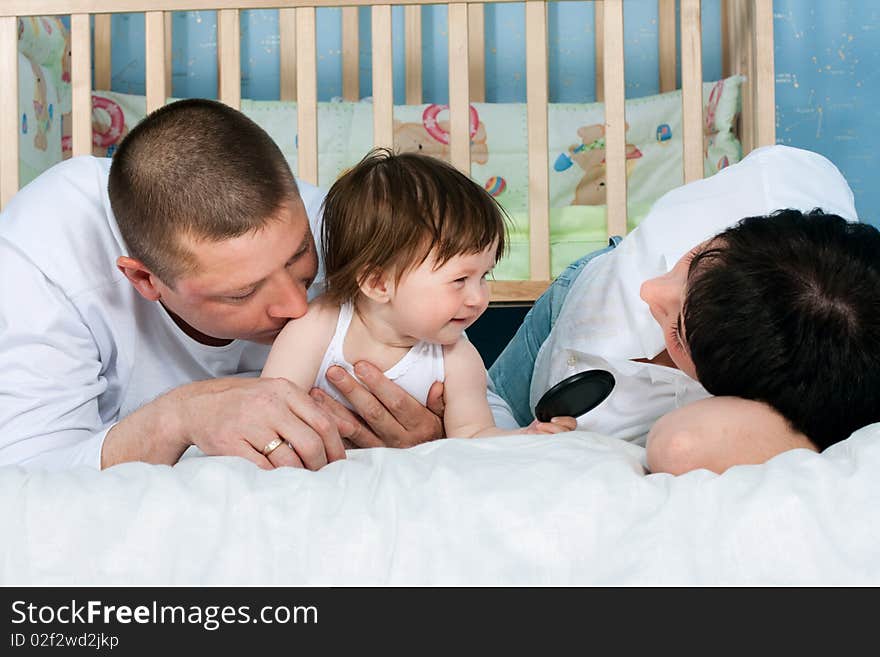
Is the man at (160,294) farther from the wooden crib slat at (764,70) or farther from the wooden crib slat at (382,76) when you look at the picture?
the wooden crib slat at (764,70)

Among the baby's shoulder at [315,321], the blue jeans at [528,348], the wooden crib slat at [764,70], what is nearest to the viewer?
the baby's shoulder at [315,321]

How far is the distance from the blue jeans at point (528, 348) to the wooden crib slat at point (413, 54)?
4.22 ft

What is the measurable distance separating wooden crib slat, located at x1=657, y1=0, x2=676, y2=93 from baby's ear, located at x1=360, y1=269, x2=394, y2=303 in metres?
1.80

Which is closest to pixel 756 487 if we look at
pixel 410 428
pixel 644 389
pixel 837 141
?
pixel 644 389

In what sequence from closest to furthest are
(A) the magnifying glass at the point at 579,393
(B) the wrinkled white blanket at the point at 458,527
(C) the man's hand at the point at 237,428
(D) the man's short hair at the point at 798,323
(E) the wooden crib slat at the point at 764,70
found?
1. (B) the wrinkled white blanket at the point at 458,527
2. (D) the man's short hair at the point at 798,323
3. (C) the man's hand at the point at 237,428
4. (A) the magnifying glass at the point at 579,393
5. (E) the wooden crib slat at the point at 764,70

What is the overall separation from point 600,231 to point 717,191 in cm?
97

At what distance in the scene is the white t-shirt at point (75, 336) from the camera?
108cm

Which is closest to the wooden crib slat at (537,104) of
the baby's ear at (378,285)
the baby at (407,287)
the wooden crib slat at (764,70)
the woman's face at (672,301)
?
the wooden crib slat at (764,70)

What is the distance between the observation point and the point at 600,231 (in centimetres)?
222

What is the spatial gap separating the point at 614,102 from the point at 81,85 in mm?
1161

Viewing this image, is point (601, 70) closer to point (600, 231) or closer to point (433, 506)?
point (600, 231)

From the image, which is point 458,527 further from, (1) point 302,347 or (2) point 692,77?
(2) point 692,77

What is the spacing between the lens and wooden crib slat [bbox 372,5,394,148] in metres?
2.04

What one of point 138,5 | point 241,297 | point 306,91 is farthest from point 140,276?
point 138,5
